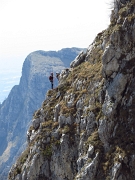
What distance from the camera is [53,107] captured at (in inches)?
1690

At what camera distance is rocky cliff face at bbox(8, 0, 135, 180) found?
2942 centimetres

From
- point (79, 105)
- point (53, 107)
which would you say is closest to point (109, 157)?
point (79, 105)

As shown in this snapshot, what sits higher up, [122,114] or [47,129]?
[122,114]

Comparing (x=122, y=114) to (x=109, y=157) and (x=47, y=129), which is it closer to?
(x=109, y=157)

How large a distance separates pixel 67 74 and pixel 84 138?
17329 millimetres

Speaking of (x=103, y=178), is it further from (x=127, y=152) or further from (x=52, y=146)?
(x=52, y=146)

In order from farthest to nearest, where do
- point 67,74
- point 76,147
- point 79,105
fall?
1. point 67,74
2. point 79,105
3. point 76,147

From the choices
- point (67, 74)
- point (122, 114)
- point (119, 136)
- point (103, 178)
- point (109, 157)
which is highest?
point (67, 74)

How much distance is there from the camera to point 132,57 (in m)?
32.1

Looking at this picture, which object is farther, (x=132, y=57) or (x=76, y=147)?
(x=76, y=147)

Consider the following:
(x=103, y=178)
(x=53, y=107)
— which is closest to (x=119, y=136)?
(x=103, y=178)

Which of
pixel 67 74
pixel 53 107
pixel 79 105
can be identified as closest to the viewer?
pixel 79 105

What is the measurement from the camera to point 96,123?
107 ft

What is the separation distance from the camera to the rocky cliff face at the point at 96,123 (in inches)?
1158
